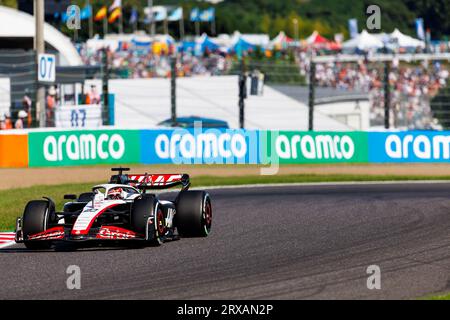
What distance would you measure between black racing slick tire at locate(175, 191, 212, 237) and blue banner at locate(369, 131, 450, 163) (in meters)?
14.0

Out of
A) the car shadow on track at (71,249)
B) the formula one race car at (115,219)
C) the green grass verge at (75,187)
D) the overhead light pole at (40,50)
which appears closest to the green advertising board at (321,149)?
the green grass verge at (75,187)

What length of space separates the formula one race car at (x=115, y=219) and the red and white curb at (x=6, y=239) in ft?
2.42

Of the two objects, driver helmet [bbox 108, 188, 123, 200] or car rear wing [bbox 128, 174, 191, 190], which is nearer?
driver helmet [bbox 108, 188, 123, 200]

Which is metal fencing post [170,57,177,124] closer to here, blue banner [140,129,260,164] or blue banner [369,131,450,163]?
blue banner [140,129,260,164]

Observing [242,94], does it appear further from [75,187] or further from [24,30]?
[24,30]

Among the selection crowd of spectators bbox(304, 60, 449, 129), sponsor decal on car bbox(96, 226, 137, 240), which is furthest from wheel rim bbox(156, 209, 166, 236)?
crowd of spectators bbox(304, 60, 449, 129)

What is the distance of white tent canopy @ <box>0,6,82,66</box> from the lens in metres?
39.8

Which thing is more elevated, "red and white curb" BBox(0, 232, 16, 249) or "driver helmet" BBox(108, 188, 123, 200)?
"driver helmet" BBox(108, 188, 123, 200)

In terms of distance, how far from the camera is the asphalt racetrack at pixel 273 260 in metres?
10.0

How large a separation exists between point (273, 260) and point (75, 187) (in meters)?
10.6

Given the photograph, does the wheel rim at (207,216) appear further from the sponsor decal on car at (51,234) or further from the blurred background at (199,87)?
the blurred background at (199,87)

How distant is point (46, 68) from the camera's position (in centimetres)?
2856
